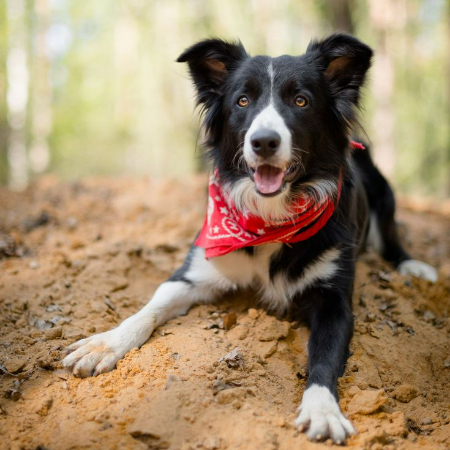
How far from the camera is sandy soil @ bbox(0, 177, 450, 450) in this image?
252 centimetres

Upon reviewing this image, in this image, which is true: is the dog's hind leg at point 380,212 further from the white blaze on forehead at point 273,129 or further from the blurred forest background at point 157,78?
the blurred forest background at point 157,78

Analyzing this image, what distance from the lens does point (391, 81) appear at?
35.1 feet

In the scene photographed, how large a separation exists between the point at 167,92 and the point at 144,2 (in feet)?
10.7

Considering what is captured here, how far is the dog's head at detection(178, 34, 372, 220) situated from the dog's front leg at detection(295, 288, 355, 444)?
823mm

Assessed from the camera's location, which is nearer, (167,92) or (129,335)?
(129,335)

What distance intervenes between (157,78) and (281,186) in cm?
1736

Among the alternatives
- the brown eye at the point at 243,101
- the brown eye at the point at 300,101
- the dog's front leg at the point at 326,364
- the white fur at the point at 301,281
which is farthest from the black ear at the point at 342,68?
the dog's front leg at the point at 326,364

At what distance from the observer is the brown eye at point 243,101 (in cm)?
356

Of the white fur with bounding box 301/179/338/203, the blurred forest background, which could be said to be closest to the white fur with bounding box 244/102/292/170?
the white fur with bounding box 301/179/338/203

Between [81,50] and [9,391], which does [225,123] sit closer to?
[9,391]

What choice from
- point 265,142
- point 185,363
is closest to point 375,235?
point 265,142

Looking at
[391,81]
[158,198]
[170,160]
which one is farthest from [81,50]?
[158,198]

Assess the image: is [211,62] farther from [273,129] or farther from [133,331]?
[133,331]

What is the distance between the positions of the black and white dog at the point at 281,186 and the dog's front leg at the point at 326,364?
0.01 meters
